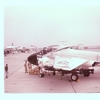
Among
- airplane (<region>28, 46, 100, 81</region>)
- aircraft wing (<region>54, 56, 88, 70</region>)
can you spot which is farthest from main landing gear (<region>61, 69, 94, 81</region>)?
aircraft wing (<region>54, 56, 88, 70</region>)

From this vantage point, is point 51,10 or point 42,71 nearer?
point 51,10

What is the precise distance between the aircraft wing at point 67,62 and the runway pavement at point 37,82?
0.69ft

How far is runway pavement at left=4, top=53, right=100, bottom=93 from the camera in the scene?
9.55 feet

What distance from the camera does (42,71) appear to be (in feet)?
10.3

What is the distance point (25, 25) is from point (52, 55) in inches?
24.7

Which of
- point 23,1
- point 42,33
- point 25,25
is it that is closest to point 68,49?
point 42,33

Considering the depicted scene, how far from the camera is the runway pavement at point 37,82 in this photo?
2.91m

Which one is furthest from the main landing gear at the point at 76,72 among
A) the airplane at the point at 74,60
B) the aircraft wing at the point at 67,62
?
the aircraft wing at the point at 67,62

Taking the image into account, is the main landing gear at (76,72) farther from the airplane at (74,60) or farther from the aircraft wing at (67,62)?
the aircraft wing at (67,62)

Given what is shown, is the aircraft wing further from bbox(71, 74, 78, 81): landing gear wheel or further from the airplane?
bbox(71, 74, 78, 81): landing gear wheel

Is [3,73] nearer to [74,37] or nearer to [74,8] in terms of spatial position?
[74,37]

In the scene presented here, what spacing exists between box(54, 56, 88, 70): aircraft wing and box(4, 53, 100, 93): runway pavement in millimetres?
210

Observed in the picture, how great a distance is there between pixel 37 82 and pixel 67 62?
0.57 metres

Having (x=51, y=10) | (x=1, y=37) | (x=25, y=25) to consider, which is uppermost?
(x=51, y=10)
